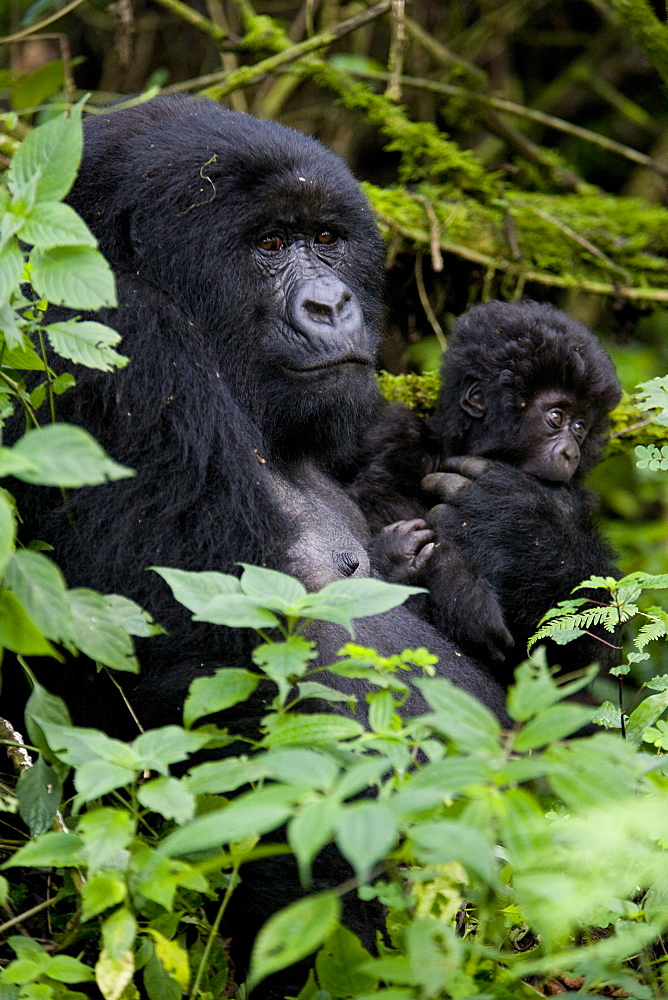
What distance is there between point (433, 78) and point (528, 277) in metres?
2.59

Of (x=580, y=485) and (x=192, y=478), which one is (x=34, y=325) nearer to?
(x=192, y=478)

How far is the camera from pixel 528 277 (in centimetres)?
416

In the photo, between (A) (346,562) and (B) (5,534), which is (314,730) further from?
(A) (346,562)

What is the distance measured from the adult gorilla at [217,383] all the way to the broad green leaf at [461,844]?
Answer: 100 cm

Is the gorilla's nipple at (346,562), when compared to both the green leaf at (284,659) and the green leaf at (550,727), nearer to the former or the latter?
the green leaf at (284,659)

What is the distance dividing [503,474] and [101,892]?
1.98m

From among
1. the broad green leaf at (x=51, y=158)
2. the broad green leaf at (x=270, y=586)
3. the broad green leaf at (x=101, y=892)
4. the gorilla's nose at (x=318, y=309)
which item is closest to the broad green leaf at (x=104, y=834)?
the broad green leaf at (x=101, y=892)

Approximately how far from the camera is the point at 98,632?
165 cm

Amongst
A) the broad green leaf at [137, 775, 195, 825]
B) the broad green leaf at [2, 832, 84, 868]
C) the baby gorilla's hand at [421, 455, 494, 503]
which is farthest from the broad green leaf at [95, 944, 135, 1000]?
the baby gorilla's hand at [421, 455, 494, 503]

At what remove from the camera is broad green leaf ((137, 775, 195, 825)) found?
140 centimetres

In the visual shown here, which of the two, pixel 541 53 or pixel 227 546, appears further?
pixel 541 53

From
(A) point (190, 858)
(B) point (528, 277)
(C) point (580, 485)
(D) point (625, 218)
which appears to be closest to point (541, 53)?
(D) point (625, 218)

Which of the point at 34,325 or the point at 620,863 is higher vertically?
the point at 34,325

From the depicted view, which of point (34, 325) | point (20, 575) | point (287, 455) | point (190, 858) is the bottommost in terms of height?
point (190, 858)
